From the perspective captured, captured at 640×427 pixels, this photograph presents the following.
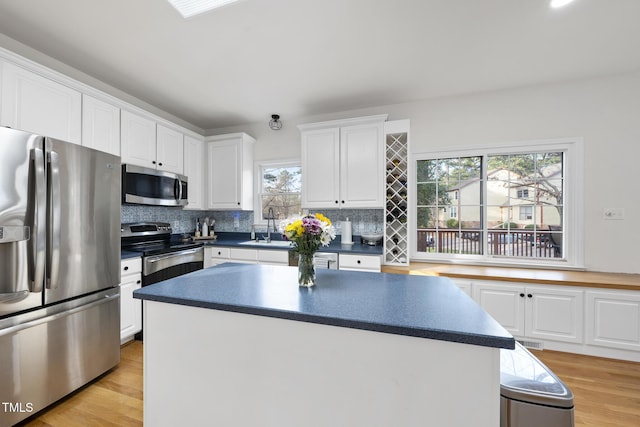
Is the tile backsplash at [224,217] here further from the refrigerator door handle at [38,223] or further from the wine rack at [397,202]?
the refrigerator door handle at [38,223]

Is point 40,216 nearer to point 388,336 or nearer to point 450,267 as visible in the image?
point 388,336

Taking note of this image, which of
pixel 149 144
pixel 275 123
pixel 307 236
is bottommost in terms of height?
pixel 307 236

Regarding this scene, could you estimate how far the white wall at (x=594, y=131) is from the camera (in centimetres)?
245

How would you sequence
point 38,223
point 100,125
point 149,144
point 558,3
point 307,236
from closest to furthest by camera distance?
1. point 307,236
2. point 38,223
3. point 558,3
4. point 100,125
5. point 149,144

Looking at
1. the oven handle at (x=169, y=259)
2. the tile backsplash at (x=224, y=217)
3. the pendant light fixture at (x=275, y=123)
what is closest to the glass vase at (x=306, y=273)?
the oven handle at (x=169, y=259)

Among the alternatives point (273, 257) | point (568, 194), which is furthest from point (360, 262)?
point (568, 194)

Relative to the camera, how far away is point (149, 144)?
110 inches

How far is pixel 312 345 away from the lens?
102 centimetres

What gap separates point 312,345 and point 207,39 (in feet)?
7.36

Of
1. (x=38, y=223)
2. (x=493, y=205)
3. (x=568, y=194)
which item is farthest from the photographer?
(x=493, y=205)

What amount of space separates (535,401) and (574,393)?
1.52 metres

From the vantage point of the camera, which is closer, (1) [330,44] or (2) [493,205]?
(1) [330,44]

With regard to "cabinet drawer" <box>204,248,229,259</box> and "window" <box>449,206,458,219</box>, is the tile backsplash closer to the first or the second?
"cabinet drawer" <box>204,248,229,259</box>

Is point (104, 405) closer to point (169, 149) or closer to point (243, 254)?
point (243, 254)
